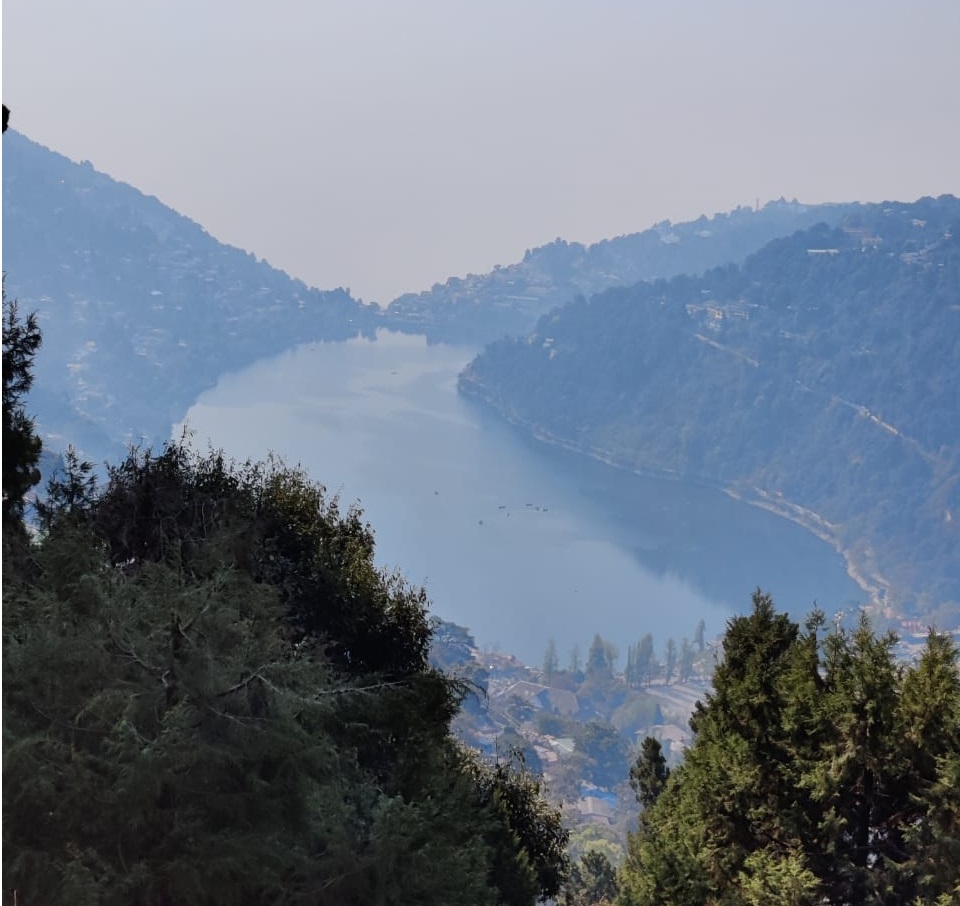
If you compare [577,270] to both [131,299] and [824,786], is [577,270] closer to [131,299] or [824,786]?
[131,299]

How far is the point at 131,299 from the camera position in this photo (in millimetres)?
128625

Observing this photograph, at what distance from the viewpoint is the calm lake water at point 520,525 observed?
245 ft

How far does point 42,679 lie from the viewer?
3752 millimetres

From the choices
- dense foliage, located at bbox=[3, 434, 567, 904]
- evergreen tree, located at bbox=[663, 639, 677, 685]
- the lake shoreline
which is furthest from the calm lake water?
dense foliage, located at bbox=[3, 434, 567, 904]

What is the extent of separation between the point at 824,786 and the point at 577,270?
16678 centimetres

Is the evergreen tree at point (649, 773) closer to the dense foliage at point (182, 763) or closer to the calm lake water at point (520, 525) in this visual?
Result: the dense foliage at point (182, 763)

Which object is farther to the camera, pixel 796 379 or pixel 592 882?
pixel 796 379

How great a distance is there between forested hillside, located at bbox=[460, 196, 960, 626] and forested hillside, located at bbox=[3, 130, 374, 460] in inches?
Answer: 967

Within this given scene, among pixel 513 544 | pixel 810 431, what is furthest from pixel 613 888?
pixel 810 431

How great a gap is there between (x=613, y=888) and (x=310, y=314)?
129m

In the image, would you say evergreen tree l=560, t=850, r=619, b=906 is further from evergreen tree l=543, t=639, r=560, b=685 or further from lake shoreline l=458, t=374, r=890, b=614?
lake shoreline l=458, t=374, r=890, b=614

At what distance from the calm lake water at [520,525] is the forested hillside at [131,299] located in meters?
7.04

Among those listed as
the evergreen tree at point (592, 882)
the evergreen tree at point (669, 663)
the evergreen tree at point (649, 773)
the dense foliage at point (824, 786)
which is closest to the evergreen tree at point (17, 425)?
the dense foliage at point (824, 786)

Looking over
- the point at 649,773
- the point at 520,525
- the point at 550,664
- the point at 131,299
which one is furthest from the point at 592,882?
the point at 131,299
